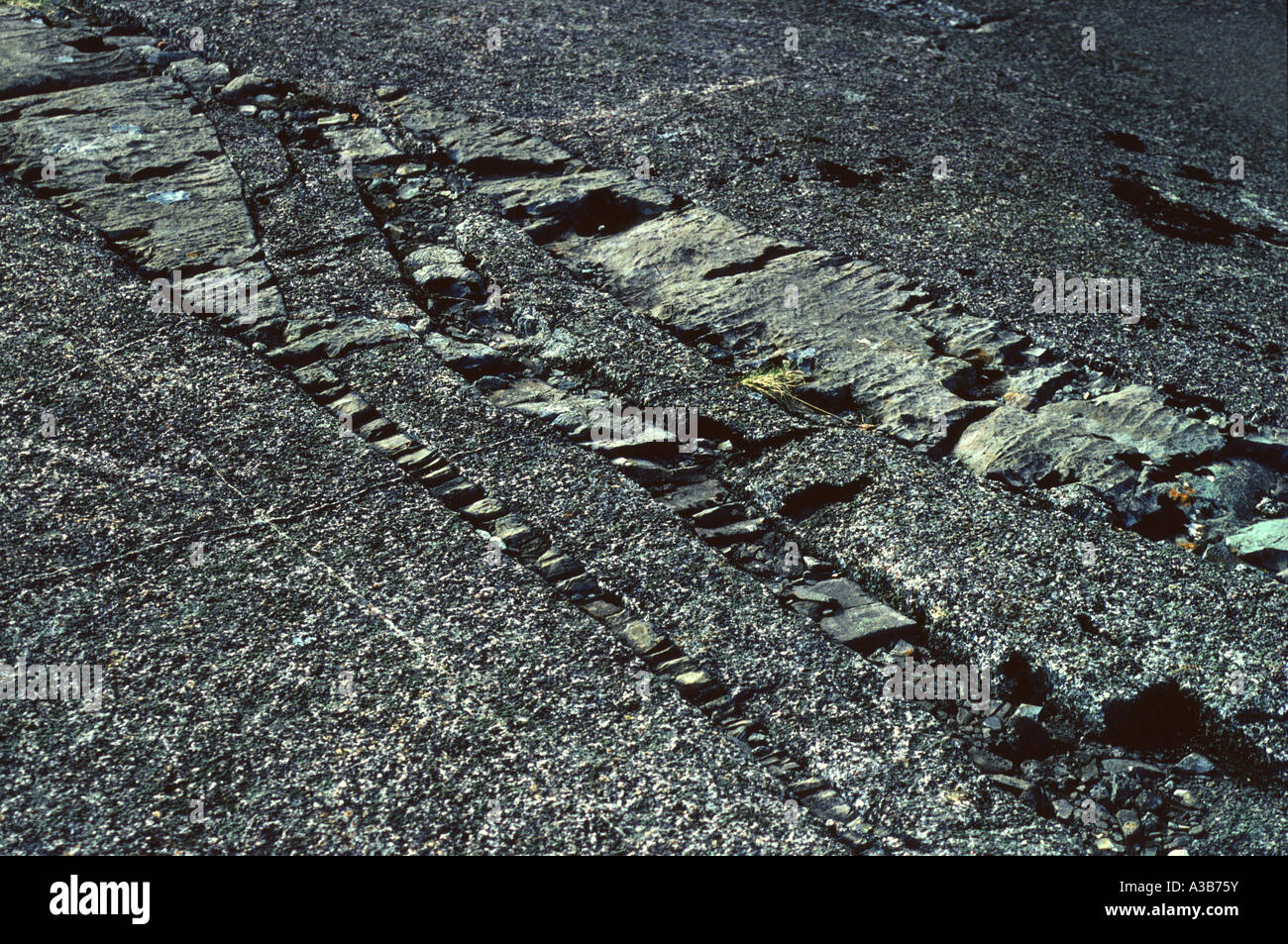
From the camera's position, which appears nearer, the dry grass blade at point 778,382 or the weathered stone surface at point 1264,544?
the weathered stone surface at point 1264,544

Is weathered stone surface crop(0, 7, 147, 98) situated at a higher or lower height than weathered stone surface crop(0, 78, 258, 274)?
higher

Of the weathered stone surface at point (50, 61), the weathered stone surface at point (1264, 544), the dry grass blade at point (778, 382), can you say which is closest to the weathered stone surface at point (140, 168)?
the weathered stone surface at point (50, 61)

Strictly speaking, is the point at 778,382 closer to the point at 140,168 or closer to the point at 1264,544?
the point at 1264,544

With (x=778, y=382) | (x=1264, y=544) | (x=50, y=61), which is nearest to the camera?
(x=1264, y=544)

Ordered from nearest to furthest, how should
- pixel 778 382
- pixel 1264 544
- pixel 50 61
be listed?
pixel 1264 544
pixel 778 382
pixel 50 61

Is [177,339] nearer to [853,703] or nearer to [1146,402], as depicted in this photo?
[853,703]

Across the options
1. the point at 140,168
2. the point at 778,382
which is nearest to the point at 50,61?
the point at 140,168

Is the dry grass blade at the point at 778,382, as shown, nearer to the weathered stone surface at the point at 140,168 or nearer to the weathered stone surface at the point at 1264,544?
the weathered stone surface at the point at 1264,544

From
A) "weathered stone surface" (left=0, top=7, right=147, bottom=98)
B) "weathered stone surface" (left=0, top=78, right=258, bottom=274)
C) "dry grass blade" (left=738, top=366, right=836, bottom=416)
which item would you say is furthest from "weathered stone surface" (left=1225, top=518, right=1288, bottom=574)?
"weathered stone surface" (left=0, top=7, right=147, bottom=98)

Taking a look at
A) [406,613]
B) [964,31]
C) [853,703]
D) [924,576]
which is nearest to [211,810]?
[406,613]

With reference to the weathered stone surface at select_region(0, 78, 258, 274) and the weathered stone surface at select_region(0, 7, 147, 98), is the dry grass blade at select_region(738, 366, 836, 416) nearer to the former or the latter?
the weathered stone surface at select_region(0, 78, 258, 274)

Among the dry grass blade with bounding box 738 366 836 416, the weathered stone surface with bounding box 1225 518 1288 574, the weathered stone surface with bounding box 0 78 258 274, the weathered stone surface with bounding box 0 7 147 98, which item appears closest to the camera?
the weathered stone surface with bounding box 1225 518 1288 574
